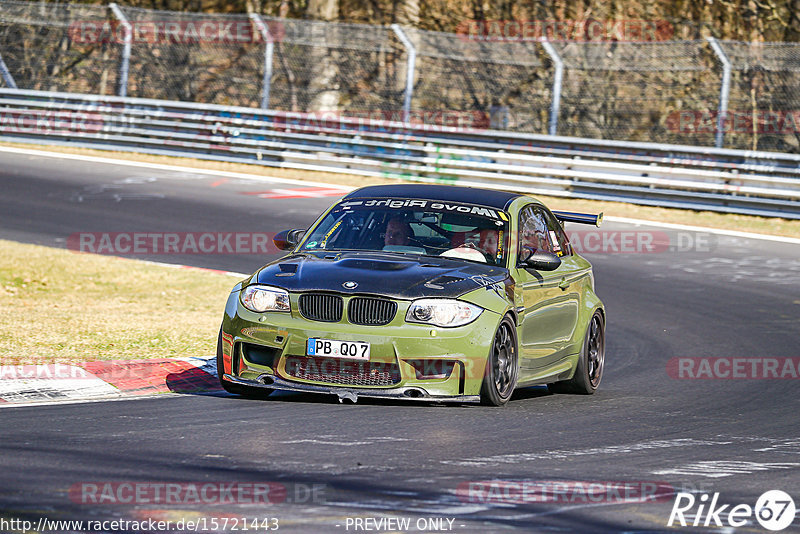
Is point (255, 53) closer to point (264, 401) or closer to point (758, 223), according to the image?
point (758, 223)

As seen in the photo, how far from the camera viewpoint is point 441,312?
808cm

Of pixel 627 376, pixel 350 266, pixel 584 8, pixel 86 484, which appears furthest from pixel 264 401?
pixel 584 8

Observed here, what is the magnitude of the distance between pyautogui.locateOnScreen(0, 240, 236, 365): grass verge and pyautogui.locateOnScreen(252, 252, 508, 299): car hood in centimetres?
197

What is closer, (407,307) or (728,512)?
(728,512)

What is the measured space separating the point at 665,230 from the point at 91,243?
29.5 ft

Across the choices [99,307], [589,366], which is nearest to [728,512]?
[589,366]

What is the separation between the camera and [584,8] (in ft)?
110

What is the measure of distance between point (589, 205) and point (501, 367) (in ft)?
49.2

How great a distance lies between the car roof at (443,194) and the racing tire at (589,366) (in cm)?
128

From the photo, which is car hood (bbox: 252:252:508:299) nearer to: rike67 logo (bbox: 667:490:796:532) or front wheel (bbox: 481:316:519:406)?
front wheel (bbox: 481:316:519:406)

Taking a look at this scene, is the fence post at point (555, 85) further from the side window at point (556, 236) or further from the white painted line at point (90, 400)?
the white painted line at point (90, 400)

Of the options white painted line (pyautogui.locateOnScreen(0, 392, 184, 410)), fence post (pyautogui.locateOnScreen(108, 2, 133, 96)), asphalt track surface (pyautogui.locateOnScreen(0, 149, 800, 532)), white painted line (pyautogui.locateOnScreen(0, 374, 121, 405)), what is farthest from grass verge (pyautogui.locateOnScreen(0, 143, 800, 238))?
white painted line (pyautogui.locateOnScreen(0, 374, 121, 405))

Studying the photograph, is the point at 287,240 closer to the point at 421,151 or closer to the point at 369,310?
the point at 369,310

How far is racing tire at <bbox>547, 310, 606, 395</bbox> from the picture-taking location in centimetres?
989
